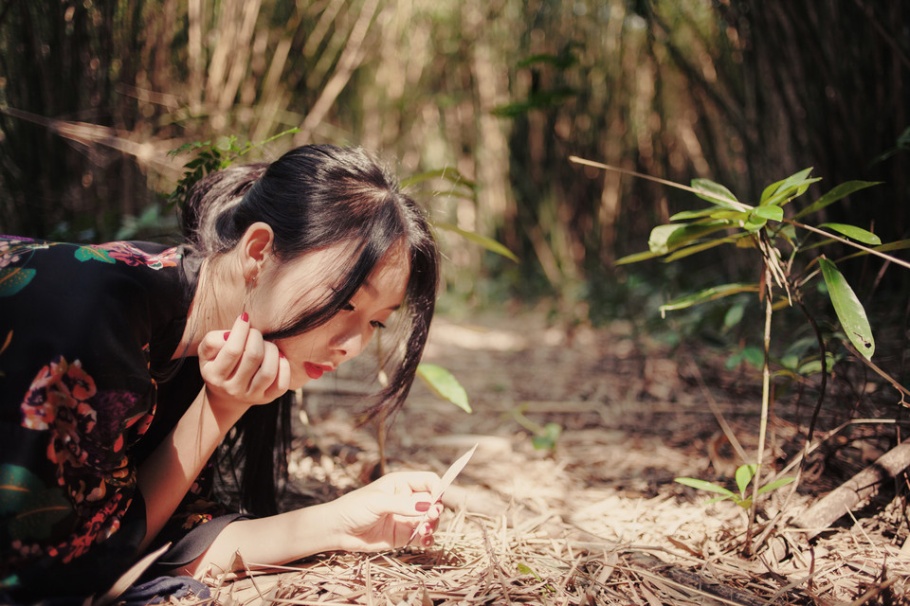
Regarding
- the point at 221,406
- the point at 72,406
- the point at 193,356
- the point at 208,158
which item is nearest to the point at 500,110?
the point at 208,158

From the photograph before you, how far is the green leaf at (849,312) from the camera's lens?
82 cm

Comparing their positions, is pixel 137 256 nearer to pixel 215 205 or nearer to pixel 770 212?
pixel 215 205

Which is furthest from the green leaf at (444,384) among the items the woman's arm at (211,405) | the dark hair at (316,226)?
the woman's arm at (211,405)

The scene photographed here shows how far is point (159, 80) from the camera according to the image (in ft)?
6.14

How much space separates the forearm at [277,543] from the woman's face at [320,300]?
7.8 inches

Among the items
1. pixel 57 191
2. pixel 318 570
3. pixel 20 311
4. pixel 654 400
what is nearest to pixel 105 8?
pixel 57 191

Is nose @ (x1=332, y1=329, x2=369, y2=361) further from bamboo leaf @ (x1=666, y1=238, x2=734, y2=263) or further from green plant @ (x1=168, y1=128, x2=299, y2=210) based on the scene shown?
bamboo leaf @ (x1=666, y1=238, x2=734, y2=263)

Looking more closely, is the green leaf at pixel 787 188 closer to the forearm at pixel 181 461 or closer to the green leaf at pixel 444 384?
the green leaf at pixel 444 384

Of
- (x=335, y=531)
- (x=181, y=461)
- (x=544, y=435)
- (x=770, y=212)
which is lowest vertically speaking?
(x=544, y=435)

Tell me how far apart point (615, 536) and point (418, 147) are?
3.48m

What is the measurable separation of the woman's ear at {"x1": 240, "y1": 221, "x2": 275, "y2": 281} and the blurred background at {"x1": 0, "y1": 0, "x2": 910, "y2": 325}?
0.25 m

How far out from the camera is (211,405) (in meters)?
0.88

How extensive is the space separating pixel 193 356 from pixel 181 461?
0.17m

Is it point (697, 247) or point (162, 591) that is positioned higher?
point (697, 247)
